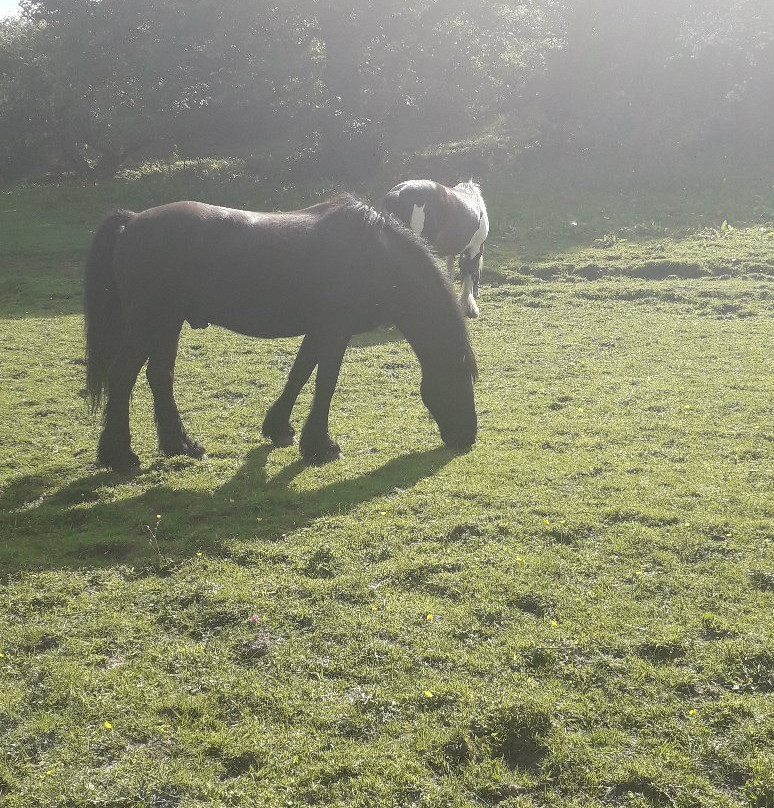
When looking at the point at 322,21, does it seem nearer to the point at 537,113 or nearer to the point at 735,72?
the point at 537,113

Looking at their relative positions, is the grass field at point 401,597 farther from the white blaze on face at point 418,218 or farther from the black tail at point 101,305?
the white blaze on face at point 418,218

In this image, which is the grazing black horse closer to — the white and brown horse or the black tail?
the black tail

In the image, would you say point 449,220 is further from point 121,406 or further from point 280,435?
point 121,406

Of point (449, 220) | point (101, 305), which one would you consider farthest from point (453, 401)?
point (449, 220)

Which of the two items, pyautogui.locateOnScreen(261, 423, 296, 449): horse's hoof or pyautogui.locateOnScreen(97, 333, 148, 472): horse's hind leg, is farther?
pyautogui.locateOnScreen(261, 423, 296, 449): horse's hoof

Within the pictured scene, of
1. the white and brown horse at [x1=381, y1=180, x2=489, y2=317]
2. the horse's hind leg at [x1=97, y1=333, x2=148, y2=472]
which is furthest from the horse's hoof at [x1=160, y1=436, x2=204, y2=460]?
the white and brown horse at [x1=381, y1=180, x2=489, y2=317]

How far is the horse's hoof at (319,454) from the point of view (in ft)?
22.5

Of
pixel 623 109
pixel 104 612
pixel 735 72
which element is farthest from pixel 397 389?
pixel 735 72

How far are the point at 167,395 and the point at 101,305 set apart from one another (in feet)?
3.09

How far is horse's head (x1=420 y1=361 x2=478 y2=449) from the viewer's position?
681cm

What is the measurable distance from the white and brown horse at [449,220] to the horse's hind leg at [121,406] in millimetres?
5717

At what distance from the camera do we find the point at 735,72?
2352cm

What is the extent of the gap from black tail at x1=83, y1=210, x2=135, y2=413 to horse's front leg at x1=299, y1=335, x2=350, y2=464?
1.78 m

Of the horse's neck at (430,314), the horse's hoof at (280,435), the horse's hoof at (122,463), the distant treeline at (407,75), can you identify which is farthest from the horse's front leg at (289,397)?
the distant treeline at (407,75)
